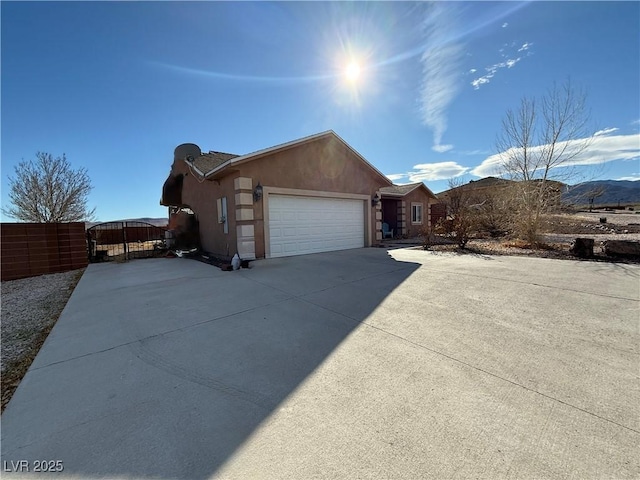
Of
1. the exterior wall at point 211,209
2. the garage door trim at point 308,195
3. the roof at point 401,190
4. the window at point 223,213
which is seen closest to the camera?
the garage door trim at point 308,195

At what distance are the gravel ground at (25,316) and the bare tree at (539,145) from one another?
1351 centimetres

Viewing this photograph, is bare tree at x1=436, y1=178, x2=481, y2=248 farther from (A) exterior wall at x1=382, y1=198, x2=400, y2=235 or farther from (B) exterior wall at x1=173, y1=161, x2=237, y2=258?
(B) exterior wall at x1=173, y1=161, x2=237, y2=258

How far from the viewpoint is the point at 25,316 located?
15.6ft

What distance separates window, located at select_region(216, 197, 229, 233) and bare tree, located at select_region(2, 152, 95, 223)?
1349 centimetres

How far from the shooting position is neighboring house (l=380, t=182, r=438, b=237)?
17.5 m

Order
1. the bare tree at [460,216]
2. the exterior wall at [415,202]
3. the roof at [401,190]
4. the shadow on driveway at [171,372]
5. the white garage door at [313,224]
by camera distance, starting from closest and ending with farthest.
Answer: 1. the shadow on driveway at [171,372]
2. the white garage door at [313,224]
3. the bare tree at [460,216]
4. the roof at [401,190]
5. the exterior wall at [415,202]

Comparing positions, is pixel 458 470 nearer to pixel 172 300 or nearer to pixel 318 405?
pixel 318 405

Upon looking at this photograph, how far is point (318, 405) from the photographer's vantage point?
198cm

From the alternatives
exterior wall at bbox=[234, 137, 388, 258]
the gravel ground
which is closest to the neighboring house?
exterior wall at bbox=[234, 137, 388, 258]

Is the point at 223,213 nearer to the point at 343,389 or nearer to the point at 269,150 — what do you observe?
the point at 269,150

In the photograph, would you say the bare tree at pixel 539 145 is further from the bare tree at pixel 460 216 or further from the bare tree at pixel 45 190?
the bare tree at pixel 45 190

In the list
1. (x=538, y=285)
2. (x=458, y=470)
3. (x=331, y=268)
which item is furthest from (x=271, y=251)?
(x=458, y=470)

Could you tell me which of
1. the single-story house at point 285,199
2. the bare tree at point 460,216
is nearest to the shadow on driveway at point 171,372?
the single-story house at point 285,199

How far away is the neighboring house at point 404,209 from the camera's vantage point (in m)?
17.5
